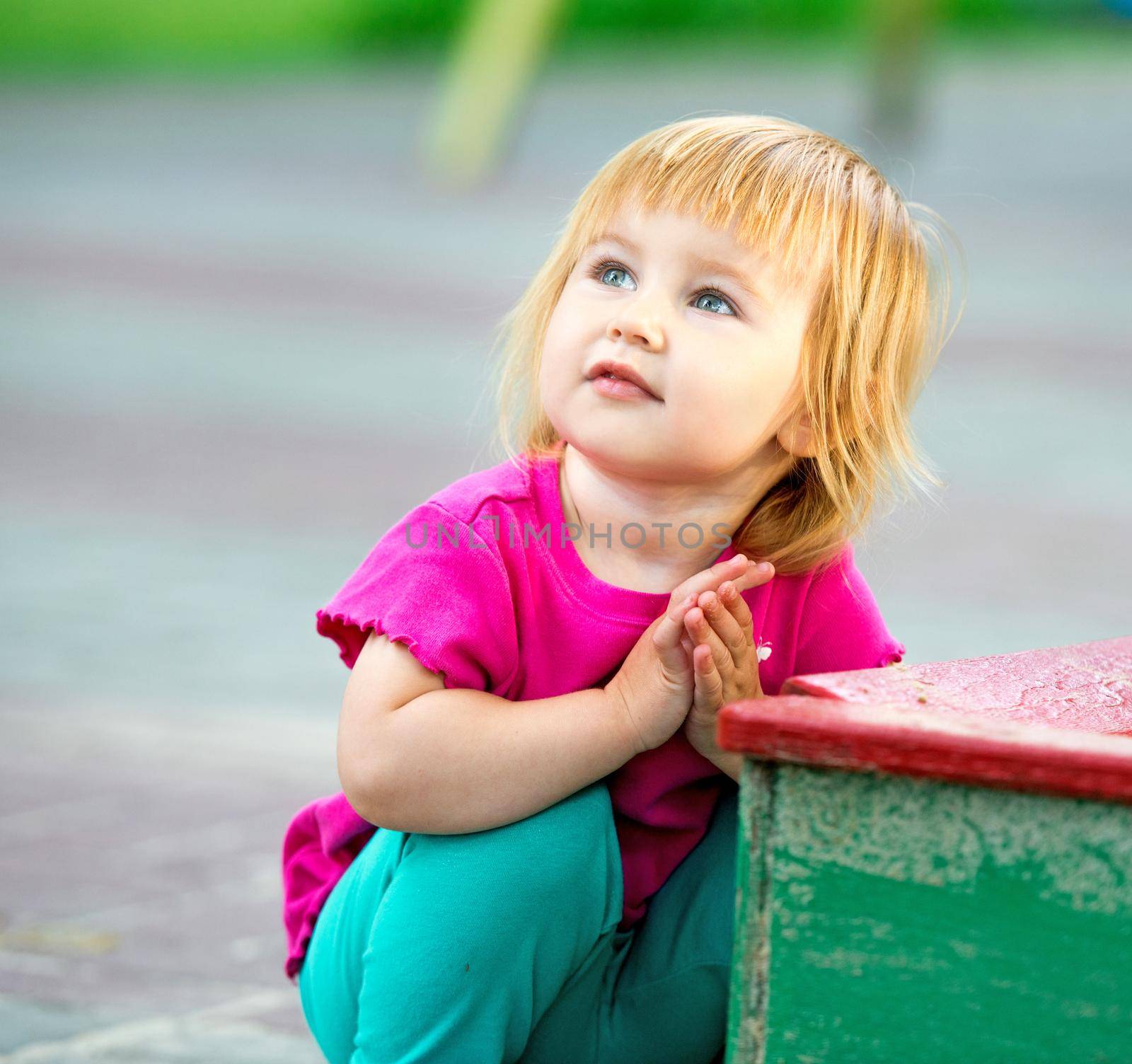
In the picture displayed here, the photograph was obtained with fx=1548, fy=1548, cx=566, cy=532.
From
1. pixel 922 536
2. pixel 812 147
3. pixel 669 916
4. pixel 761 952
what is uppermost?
pixel 812 147

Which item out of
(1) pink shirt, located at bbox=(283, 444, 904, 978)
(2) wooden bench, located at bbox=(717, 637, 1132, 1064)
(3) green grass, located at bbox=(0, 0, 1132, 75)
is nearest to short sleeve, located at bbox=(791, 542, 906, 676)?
(1) pink shirt, located at bbox=(283, 444, 904, 978)

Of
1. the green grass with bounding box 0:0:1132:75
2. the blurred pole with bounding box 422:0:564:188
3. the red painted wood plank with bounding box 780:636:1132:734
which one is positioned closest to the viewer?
the red painted wood plank with bounding box 780:636:1132:734

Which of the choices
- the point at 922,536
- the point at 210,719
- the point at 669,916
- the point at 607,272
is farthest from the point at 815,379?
the point at 922,536

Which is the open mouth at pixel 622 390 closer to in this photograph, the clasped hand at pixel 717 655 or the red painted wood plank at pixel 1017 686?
the clasped hand at pixel 717 655

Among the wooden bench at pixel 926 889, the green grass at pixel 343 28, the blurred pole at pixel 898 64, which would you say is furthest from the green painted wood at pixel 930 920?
the green grass at pixel 343 28

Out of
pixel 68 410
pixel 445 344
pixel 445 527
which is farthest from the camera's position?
pixel 445 344

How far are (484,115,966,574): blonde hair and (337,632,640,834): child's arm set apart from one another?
258mm

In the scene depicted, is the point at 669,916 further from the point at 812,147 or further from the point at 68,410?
the point at 68,410

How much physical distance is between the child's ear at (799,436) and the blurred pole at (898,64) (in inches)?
340

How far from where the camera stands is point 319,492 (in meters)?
5.22

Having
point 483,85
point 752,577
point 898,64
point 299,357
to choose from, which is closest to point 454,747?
point 752,577

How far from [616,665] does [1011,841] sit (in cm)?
51

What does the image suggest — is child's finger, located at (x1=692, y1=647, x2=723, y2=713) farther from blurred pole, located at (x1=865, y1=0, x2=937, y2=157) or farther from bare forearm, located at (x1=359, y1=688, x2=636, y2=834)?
blurred pole, located at (x1=865, y1=0, x2=937, y2=157)

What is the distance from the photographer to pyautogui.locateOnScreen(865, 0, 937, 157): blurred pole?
9.62m
